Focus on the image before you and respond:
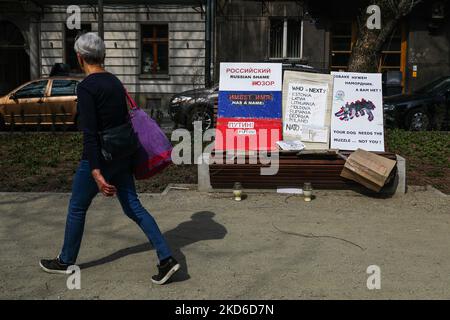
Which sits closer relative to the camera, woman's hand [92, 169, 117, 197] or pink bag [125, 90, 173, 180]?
woman's hand [92, 169, 117, 197]

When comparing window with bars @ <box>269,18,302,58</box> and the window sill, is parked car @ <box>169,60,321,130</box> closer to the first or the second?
window with bars @ <box>269,18,302,58</box>

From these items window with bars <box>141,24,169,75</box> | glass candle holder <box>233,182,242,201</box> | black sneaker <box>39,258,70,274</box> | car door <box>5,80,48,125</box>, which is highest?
window with bars <box>141,24,169,75</box>

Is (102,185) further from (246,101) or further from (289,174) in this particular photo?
(246,101)

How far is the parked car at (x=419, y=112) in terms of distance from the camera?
1554 cm

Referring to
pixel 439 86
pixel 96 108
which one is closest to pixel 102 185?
pixel 96 108

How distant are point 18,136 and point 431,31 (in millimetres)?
17011

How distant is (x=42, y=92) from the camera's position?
16.1 m

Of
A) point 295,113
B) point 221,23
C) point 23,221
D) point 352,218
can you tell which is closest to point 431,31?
point 221,23

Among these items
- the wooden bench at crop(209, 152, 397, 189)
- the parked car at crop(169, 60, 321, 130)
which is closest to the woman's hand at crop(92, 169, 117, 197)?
the wooden bench at crop(209, 152, 397, 189)

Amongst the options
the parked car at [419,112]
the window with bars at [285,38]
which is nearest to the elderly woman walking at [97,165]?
the parked car at [419,112]

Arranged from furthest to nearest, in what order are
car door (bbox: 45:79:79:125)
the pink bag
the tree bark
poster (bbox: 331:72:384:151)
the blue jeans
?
car door (bbox: 45:79:79:125) → the tree bark → poster (bbox: 331:72:384:151) → the pink bag → the blue jeans

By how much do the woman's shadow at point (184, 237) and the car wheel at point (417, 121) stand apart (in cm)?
1047

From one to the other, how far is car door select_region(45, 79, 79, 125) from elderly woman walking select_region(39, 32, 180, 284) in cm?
1154

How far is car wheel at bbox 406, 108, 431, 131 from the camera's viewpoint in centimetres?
1556
